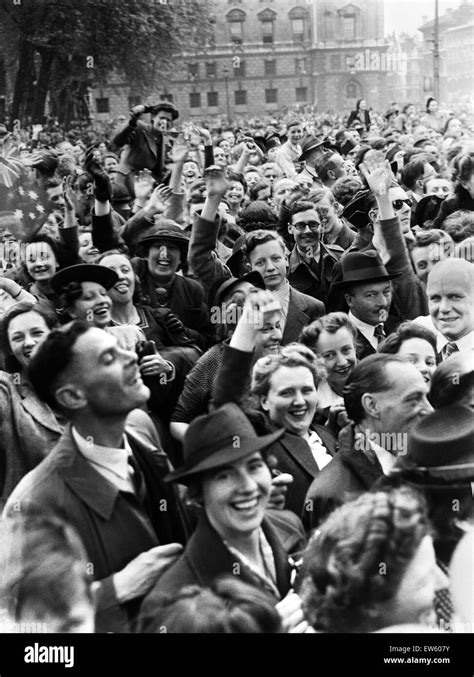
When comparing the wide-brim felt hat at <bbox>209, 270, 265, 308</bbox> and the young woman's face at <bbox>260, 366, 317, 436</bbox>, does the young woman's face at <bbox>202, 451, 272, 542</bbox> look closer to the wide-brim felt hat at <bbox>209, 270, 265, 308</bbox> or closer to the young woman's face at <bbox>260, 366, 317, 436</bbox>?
the young woman's face at <bbox>260, 366, 317, 436</bbox>

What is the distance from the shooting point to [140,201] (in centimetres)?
742

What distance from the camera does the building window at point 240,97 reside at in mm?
7239

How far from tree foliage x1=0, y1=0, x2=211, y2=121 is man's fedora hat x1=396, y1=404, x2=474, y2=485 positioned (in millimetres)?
2663

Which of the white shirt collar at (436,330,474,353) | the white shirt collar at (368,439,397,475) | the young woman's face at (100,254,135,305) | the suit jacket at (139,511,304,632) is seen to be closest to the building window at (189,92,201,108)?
the young woman's face at (100,254,135,305)

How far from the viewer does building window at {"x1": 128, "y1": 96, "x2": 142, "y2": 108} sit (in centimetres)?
741

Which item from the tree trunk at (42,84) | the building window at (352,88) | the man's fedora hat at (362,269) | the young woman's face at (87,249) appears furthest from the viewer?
the building window at (352,88)

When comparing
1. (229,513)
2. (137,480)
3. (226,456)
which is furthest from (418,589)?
(137,480)

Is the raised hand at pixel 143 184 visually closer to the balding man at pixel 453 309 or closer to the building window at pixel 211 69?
the building window at pixel 211 69

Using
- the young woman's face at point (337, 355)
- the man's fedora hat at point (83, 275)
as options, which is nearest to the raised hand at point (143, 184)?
the man's fedora hat at point (83, 275)

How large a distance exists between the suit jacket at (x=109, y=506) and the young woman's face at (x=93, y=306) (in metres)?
0.47

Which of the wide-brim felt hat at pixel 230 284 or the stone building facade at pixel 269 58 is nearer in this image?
the wide-brim felt hat at pixel 230 284

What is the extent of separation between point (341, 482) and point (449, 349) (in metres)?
0.87

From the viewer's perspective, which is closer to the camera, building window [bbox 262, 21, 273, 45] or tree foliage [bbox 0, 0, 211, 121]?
tree foliage [bbox 0, 0, 211, 121]
